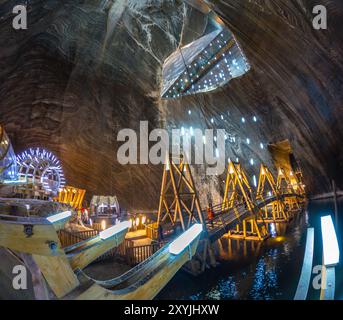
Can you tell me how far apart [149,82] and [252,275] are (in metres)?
13.6

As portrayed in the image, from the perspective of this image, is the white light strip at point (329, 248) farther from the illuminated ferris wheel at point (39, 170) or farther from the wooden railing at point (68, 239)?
the illuminated ferris wheel at point (39, 170)

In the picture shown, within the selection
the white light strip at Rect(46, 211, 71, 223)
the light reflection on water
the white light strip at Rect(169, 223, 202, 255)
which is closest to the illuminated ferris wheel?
the light reflection on water

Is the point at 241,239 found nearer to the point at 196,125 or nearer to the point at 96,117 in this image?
the point at 196,125

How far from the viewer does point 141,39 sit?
1446 cm

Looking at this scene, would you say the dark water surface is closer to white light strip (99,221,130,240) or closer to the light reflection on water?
Result: the light reflection on water

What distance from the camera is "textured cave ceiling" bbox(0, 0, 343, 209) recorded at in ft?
27.7

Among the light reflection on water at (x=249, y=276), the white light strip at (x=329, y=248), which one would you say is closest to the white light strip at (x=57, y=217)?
the white light strip at (x=329, y=248)

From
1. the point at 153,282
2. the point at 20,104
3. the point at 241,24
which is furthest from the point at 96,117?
the point at 153,282

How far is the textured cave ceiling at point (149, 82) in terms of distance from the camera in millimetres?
8438

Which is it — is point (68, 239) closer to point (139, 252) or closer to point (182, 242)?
point (139, 252)

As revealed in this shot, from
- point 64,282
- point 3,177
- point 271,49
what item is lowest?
point 64,282

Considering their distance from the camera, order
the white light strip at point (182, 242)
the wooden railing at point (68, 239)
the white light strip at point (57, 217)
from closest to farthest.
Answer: the white light strip at point (182, 242) < the white light strip at point (57, 217) < the wooden railing at point (68, 239)
